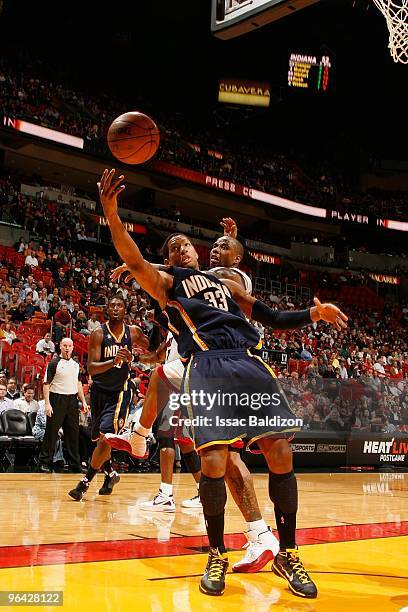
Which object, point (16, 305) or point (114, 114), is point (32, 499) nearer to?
point (16, 305)

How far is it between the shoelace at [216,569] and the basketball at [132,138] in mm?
2530

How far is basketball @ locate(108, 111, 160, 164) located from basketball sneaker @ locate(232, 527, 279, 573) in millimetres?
2461

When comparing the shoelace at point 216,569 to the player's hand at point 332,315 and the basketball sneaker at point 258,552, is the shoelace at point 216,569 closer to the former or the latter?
the basketball sneaker at point 258,552

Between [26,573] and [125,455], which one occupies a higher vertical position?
[26,573]

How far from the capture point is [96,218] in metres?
23.5

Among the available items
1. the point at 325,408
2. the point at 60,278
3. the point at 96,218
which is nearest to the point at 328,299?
the point at 96,218

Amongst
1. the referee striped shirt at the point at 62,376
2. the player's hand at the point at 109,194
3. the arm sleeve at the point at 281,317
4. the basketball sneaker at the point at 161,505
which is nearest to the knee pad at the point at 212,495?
the arm sleeve at the point at 281,317

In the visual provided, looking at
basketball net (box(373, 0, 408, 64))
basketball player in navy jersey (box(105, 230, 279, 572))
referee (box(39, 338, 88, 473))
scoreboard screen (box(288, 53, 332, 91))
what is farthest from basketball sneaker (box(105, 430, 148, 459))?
scoreboard screen (box(288, 53, 332, 91))

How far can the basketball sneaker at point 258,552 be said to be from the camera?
3.64 meters

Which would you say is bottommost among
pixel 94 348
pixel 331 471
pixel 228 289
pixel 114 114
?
pixel 331 471

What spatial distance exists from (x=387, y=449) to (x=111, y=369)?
26.7ft

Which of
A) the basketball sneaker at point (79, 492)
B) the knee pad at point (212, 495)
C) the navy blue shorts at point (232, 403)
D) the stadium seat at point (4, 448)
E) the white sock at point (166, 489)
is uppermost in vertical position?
the navy blue shorts at point (232, 403)

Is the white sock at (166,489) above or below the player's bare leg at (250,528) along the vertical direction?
below

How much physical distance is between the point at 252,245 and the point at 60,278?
1291 centimetres
